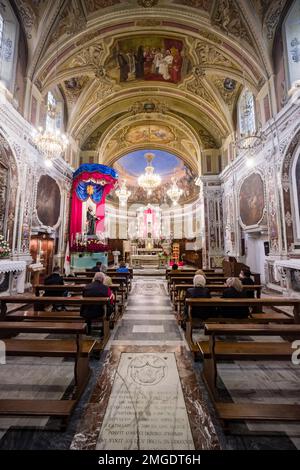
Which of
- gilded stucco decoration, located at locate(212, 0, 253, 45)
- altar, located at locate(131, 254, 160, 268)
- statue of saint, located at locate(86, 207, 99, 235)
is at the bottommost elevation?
altar, located at locate(131, 254, 160, 268)

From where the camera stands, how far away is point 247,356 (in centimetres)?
221

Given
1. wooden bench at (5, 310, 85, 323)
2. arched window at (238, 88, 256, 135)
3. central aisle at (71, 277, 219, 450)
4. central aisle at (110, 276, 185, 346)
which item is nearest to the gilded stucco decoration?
arched window at (238, 88, 256, 135)

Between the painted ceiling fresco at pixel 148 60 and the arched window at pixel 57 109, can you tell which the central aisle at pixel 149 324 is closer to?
the arched window at pixel 57 109

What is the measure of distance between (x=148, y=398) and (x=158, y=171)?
886 inches

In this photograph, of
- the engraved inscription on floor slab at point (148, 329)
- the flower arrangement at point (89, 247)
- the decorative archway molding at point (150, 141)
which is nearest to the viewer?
the engraved inscription on floor slab at point (148, 329)

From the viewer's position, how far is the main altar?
436 inches

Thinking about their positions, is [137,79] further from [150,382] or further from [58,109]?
[150,382]

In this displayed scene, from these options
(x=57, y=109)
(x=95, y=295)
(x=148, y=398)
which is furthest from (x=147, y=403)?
(x=57, y=109)

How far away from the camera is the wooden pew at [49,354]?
6.23 ft

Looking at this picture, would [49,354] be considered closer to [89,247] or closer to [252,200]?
[89,247]

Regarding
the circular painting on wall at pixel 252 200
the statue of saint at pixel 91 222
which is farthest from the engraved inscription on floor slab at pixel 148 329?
the statue of saint at pixel 91 222

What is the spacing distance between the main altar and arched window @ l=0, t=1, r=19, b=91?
4.85 meters

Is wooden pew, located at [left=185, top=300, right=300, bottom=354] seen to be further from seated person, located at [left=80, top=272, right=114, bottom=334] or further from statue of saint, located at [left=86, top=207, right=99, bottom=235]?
statue of saint, located at [left=86, top=207, right=99, bottom=235]

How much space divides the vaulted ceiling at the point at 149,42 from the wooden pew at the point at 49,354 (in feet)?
29.8
